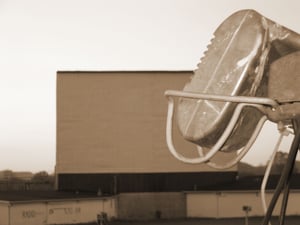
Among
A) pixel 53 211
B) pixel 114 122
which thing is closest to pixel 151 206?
pixel 114 122

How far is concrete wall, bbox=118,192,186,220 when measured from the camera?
3941 centimetres

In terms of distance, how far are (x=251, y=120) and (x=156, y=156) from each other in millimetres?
37607

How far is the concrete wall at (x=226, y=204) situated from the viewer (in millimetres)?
38906

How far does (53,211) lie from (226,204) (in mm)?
12672

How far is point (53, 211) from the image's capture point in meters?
33.6

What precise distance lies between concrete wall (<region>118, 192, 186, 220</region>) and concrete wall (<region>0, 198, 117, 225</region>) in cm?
192

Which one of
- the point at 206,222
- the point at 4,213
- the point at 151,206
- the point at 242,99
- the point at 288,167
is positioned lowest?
the point at 206,222

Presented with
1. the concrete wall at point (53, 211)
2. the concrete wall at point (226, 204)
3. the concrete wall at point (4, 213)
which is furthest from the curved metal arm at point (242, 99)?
the concrete wall at point (226, 204)

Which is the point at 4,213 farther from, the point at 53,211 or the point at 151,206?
the point at 151,206

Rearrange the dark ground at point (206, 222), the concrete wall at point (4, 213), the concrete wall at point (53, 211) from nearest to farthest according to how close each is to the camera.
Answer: the concrete wall at point (4, 213) → the concrete wall at point (53, 211) → the dark ground at point (206, 222)

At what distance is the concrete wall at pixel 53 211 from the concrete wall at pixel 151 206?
192 centimetres

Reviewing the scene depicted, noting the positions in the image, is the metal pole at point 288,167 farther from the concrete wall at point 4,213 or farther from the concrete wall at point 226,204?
the concrete wall at point 226,204

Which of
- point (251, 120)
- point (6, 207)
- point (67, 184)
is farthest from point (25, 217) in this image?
point (251, 120)

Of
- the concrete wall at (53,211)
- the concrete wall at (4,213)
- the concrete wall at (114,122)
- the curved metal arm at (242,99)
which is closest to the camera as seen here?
the curved metal arm at (242,99)
